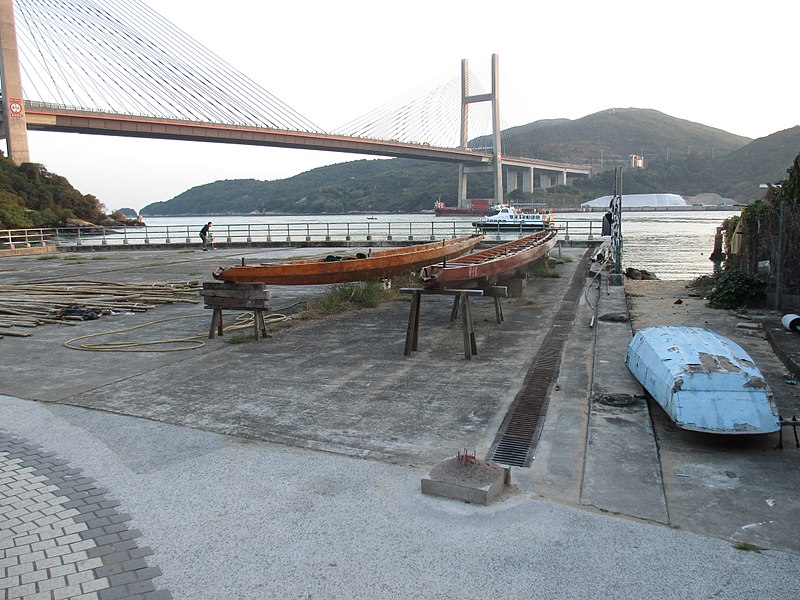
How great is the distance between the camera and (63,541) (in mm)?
3621

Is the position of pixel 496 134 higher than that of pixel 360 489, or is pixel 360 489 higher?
pixel 496 134

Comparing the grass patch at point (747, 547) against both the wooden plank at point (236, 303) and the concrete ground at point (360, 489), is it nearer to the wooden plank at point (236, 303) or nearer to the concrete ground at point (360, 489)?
the concrete ground at point (360, 489)

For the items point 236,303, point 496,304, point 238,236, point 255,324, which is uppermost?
point 238,236

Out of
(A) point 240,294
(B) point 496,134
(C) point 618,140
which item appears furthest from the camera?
(C) point 618,140

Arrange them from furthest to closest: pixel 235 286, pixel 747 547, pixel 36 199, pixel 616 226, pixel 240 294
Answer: pixel 36 199, pixel 616 226, pixel 235 286, pixel 240 294, pixel 747 547

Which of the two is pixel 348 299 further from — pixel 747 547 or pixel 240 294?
pixel 747 547

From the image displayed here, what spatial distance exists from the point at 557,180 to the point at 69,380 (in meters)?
103

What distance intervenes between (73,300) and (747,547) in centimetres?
1210

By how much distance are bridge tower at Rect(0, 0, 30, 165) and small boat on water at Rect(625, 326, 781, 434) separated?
51565 millimetres

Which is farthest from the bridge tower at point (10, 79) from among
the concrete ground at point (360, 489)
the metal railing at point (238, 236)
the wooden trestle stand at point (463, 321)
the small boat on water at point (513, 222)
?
the wooden trestle stand at point (463, 321)

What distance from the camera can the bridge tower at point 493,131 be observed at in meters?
72.8

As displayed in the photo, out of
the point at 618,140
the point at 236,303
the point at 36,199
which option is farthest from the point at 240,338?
the point at 618,140

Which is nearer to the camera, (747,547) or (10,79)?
Answer: (747,547)

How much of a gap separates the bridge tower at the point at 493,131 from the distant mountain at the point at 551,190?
22.5 ft
